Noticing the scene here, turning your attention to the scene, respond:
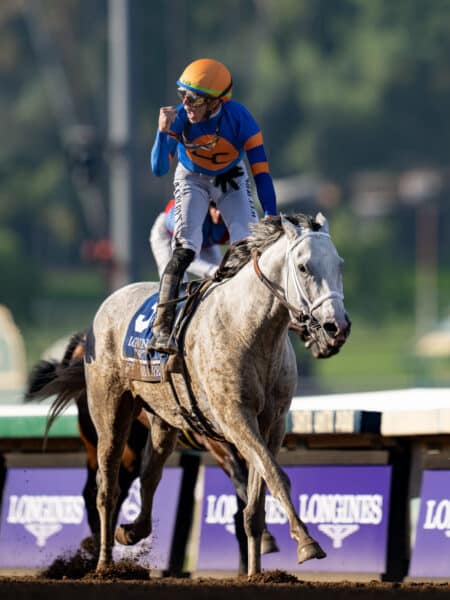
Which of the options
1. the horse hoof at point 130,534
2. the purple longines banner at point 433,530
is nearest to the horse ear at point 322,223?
the purple longines banner at point 433,530

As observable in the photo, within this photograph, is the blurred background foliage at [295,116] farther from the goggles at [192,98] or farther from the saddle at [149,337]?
the goggles at [192,98]

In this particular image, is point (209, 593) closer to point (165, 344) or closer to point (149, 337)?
point (165, 344)

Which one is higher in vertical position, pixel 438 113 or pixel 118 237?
pixel 438 113

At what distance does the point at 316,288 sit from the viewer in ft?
25.1

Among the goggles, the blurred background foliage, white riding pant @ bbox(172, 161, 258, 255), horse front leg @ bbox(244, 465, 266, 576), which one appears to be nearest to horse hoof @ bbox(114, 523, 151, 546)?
horse front leg @ bbox(244, 465, 266, 576)

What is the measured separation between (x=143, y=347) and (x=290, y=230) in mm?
1388

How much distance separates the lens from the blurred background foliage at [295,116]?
182 ft

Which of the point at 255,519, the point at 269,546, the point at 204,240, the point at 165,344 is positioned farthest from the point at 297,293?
the point at 204,240

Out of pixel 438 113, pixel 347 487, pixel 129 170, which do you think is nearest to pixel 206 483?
pixel 347 487

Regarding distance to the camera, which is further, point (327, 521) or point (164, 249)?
point (164, 249)

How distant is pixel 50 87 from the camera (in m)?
59.1

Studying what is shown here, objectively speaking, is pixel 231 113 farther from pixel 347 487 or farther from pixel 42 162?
pixel 42 162

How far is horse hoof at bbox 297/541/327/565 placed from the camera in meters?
7.29

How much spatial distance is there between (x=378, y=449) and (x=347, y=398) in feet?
5.76
